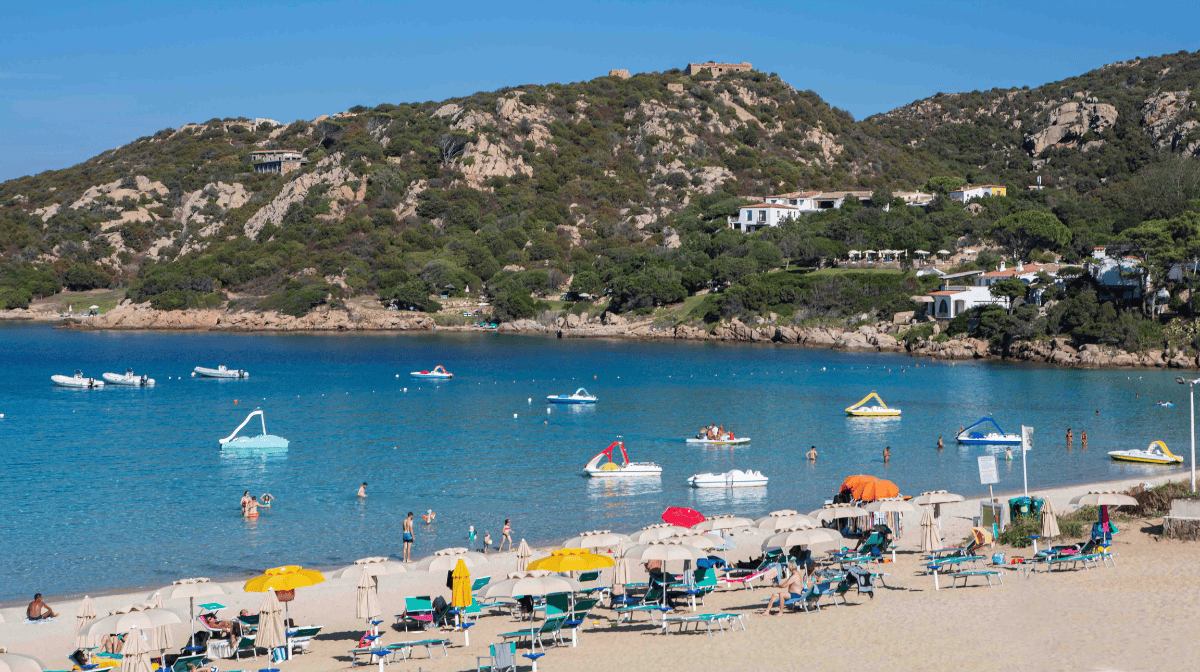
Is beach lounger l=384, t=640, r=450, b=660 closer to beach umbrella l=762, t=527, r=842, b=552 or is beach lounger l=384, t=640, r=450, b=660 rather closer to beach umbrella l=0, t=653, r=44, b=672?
beach umbrella l=0, t=653, r=44, b=672

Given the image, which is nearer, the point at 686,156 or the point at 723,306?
the point at 723,306

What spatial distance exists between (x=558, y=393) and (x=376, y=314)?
6018 centimetres

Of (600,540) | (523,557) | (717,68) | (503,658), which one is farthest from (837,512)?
(717,68)

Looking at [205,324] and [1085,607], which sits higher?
[205,324]

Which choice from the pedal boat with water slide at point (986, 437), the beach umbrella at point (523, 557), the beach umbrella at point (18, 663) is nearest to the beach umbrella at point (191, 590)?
the beach umbrella at point (18, 663)

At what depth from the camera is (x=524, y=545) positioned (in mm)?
20359

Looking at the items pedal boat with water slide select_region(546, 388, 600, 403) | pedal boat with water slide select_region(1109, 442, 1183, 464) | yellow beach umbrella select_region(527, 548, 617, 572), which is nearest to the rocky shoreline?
pedal boat with water slide select_region(546, 388, 600, 403)

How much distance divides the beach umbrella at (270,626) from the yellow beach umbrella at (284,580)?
25 cm

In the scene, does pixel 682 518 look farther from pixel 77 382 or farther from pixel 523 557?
pixel 77 382

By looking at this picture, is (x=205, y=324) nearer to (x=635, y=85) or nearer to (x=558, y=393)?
(x=558, y=393)

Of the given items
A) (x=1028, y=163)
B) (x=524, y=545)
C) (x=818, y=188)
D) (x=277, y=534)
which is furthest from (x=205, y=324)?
(x=1028, y=163)

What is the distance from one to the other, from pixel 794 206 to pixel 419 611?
369ft

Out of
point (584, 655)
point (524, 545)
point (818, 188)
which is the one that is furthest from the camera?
point (818, 188)

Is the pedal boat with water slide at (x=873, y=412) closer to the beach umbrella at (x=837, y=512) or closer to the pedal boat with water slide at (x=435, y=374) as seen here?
the beach umbrella at (x=837, y=512)
